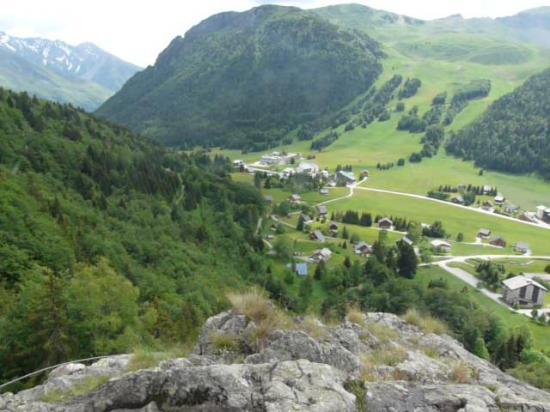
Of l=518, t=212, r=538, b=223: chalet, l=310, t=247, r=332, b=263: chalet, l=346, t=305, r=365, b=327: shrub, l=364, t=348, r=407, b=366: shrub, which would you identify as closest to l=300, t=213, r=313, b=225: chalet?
l=310, t=247, r=332, b=263: chalet

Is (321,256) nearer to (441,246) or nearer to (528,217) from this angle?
(441,246)

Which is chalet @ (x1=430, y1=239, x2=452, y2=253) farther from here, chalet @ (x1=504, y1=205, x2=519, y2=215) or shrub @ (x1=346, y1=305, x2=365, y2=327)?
shrub @ (x1=346, y1=305, x2=365, y2=327)

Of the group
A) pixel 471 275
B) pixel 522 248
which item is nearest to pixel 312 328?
pixel 471 275

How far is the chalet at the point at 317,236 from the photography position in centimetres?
11550

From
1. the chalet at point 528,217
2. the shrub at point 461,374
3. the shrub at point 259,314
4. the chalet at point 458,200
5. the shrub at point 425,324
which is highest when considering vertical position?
the shrub at point 259,314

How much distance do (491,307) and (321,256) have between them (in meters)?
37.1

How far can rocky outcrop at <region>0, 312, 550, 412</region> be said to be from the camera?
1093 centimetres

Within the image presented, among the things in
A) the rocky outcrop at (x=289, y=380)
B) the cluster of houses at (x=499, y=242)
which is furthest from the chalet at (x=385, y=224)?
the rocky outcrop at (x=289, y=380)

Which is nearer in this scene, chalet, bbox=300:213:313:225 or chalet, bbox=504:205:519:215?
chalet, bbox=300:213:313:225

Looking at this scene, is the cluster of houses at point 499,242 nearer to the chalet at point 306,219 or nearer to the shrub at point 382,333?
the chalet at point 306,219

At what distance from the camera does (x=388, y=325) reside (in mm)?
18922

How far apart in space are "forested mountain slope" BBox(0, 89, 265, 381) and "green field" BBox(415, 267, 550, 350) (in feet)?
127

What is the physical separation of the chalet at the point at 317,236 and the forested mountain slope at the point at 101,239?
16.5 meters

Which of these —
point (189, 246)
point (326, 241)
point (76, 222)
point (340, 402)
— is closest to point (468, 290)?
point (326, 241)
